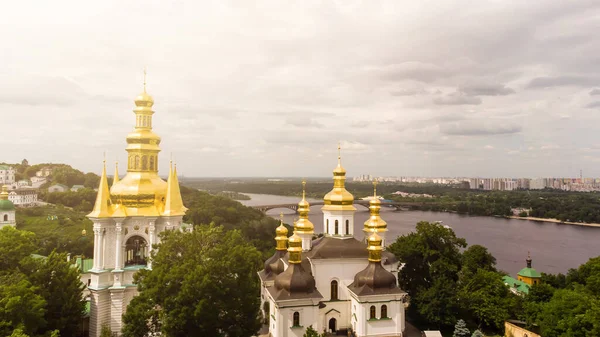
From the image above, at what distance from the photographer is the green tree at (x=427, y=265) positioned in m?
16.1

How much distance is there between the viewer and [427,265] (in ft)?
58.4

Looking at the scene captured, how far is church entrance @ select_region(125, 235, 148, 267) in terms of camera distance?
534 inches

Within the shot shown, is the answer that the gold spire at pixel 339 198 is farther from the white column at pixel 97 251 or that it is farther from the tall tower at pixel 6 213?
the tall tower at pixel 6 213

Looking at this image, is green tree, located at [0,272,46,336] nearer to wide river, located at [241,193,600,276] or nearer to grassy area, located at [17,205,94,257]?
grassy area, located at [17,205,94,257]

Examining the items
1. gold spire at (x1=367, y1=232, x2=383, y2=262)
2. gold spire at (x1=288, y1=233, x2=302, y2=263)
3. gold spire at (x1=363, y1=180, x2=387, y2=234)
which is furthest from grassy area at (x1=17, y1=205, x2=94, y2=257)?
gold spire at (x1=367, y1=232, x2=383, y2=262)

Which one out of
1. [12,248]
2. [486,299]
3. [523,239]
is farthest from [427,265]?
[523,239]

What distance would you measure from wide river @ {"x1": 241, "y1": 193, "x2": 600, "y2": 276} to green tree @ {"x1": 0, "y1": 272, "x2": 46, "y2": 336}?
29.4 m

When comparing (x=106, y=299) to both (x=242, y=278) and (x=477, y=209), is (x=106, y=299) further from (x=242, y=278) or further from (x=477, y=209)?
(x=477, y=209)

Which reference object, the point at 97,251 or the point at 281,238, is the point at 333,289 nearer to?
the point at 281,238

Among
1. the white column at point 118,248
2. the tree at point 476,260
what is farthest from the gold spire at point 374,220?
the white column at point 118,248

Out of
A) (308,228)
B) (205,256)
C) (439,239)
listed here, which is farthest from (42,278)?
(439,239)

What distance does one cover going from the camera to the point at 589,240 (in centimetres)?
4531

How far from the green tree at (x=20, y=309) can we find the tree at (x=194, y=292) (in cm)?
208

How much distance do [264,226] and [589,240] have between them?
117 feet
